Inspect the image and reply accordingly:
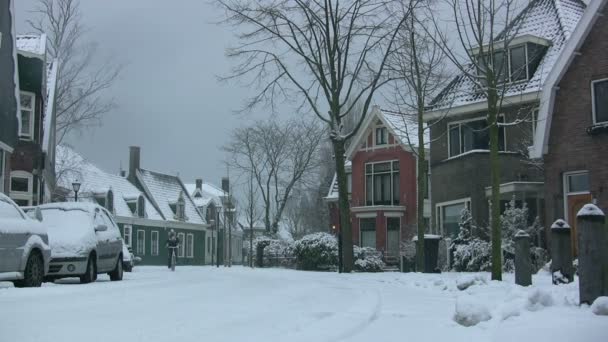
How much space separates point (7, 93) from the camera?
27578 mm

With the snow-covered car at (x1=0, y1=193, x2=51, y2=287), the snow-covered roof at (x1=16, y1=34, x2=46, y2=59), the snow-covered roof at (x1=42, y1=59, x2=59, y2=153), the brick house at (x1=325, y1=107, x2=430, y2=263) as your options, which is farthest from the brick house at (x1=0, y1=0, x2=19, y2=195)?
the brick house at (x1=325, y1=107, x2=430, y2=263)

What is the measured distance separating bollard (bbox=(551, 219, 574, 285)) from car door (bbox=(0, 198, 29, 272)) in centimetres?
867

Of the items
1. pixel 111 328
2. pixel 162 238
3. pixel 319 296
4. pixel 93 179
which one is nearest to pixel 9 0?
pixel 319 296

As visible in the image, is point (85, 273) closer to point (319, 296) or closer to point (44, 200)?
point (319, 296)

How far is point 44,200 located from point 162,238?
28.6 m

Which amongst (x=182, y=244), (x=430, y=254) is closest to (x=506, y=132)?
(x=430, y=254)

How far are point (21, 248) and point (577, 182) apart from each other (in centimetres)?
1603

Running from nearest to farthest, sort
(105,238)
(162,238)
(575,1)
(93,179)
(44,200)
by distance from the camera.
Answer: (105,238) → (575,1) → (44,200) → (93,179) → (162,238)

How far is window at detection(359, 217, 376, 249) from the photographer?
134 feet

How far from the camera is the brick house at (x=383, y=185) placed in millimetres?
40281

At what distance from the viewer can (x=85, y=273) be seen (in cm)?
1512

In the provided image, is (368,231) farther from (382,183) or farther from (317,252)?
(317,252)

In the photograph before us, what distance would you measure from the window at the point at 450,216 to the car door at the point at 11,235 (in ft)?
64.5

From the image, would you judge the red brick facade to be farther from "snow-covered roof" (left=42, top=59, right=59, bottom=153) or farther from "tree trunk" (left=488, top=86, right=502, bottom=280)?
"snow-covered roof" (left=42, top=59, right=59, bottom=153)
